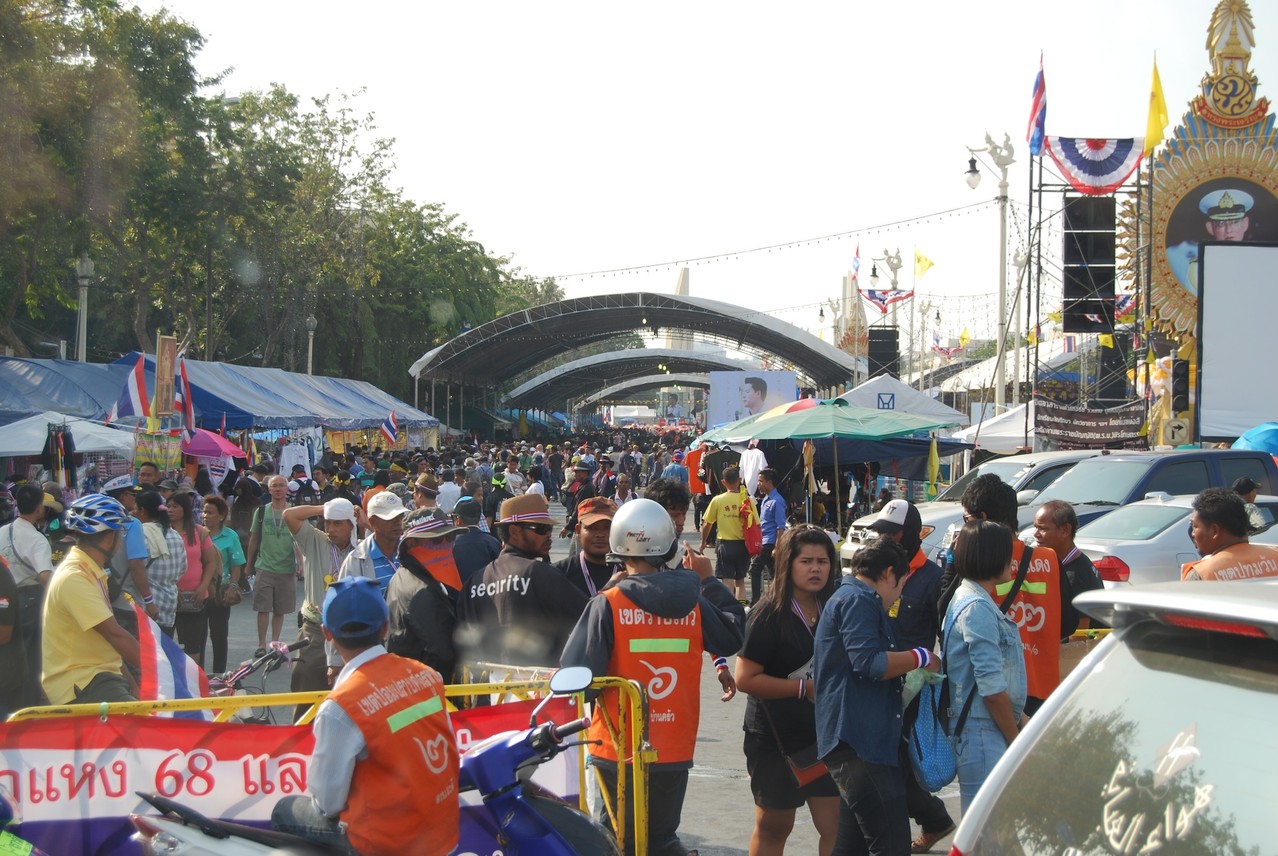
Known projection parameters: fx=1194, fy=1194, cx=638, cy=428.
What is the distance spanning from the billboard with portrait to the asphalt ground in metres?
21.5

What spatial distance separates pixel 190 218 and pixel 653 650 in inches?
1119

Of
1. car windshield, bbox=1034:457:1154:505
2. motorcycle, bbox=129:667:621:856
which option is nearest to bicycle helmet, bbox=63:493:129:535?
motorcycle, bbox=129:667:621:856

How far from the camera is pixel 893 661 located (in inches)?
179

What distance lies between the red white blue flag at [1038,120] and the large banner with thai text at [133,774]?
81.5ft

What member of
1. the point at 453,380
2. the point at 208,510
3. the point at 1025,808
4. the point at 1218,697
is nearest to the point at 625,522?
the point at 1025,808

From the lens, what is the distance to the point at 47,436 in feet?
51.6

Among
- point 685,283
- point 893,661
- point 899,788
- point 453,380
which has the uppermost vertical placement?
point 685,283

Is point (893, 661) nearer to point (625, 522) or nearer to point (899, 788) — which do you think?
point (899, 788)

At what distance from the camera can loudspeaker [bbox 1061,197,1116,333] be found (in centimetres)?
2728

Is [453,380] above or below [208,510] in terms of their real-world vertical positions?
above

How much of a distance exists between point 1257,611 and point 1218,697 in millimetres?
206

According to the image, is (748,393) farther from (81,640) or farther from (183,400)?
(81,640)

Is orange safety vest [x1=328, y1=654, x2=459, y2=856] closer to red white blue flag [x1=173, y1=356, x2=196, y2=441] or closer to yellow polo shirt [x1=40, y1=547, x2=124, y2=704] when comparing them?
yellow polo shirt [x1=40, y1=547, x2=124, y2=704]

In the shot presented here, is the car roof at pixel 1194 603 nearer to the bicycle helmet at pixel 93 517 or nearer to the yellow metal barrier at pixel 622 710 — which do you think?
the yellow metal barrier at pixel 622 710
